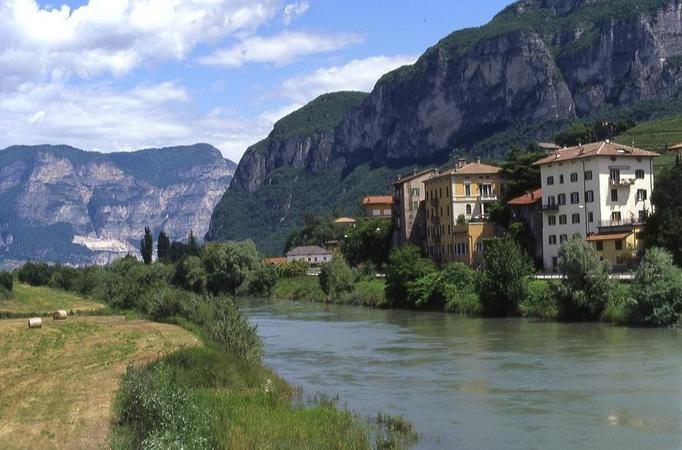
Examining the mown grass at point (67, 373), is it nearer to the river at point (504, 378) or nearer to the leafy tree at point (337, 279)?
the river at point (504, 378)

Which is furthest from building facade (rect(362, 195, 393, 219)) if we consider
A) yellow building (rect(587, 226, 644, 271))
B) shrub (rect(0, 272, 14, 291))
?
yellow building (rect(587, 226, 644, 271))

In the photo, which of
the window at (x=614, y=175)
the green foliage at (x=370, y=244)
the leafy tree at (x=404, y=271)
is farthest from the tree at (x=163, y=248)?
the window at (x=614, y=175)

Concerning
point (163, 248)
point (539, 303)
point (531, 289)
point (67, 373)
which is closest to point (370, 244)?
point (531, 289)

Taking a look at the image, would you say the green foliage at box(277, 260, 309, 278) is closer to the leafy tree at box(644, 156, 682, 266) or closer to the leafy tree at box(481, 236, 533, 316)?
the leafy tree at box(481, 236, 533, 316)

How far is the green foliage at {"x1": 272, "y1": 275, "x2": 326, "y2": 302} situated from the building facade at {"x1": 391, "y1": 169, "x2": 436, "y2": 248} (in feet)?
35.5

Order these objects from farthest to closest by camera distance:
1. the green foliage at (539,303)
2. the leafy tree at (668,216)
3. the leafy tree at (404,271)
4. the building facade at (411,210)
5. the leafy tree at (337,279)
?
the building facade at (411,210)
the leafy tree at (337,279)
the leafy tree at (404,271)
the leafy tree at (668,216)
the green foliage at (539,303)

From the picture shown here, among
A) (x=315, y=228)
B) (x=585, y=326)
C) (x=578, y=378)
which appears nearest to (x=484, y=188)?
(x=585, y=326)

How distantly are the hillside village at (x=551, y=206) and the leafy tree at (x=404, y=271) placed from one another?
31.4 ft

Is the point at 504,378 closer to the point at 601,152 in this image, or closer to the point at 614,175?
the point at 601,152

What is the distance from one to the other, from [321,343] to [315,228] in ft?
474

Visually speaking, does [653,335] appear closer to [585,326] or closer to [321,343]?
[585,326]

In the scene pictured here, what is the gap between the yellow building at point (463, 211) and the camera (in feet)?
309

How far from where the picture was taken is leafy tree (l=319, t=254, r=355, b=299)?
102 metres

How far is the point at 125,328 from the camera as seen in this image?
55.4 meters
